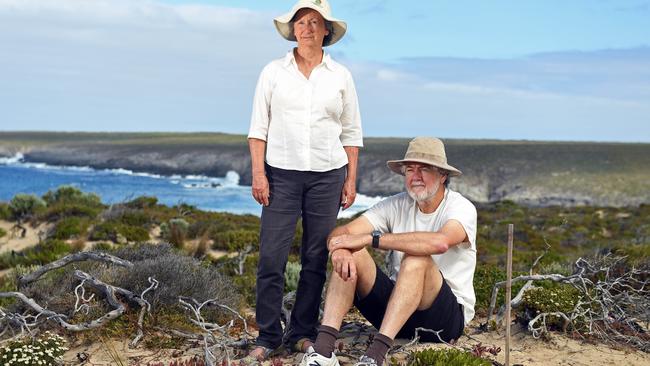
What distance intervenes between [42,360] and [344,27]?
10.5 feet

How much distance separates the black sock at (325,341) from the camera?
453cm

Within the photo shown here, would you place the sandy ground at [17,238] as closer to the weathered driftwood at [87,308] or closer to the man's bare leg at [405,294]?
the weathered driftwood at [87,308]

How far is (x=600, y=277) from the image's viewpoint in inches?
316

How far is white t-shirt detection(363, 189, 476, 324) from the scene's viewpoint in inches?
192

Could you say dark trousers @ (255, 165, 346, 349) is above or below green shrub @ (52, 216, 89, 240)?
above

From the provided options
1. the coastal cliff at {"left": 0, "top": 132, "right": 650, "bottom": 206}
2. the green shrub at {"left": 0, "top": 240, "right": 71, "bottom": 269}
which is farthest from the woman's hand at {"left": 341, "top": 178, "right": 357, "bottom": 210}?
the coastal cliff at {"left": 0, "top": 132, "right": 650, "bottom": 206}

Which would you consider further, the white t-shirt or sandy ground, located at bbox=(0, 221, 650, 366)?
sandy ground, located at bbox=(0, 221, 650, 366)

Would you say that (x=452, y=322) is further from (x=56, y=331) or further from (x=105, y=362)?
(x=56, y=331)

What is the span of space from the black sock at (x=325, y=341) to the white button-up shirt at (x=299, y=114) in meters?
1.08

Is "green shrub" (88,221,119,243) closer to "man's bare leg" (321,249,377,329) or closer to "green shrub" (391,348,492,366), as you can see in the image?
"man's bare leg" (321,249,377,329)

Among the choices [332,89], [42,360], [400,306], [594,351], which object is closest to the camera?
[400,306]

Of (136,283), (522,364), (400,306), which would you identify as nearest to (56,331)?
(136,283)

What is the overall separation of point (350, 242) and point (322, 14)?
152 cm

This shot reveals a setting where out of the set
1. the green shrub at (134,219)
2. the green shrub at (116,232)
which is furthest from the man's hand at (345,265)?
the green shrub at (134,219)
